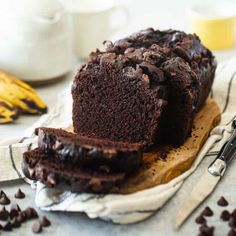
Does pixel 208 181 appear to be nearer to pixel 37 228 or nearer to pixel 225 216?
pixel 225 216

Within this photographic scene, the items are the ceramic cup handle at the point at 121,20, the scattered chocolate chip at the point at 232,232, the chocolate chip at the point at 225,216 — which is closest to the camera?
the scattered chocolate chip at the point at 232,232

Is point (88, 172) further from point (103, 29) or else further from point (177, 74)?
point (103, 29)

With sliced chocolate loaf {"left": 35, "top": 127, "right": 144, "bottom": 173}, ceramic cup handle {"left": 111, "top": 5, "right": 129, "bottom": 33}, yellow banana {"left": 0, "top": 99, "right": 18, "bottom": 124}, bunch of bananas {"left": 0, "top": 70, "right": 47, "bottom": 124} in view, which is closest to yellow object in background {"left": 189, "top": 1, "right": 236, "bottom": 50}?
ceramic cup handle {"left": 111, "top": 5, "right": 129, "bottom": 33}

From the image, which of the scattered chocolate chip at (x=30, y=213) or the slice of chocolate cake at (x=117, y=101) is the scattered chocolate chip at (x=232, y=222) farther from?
the scattered chocolate chip at (x=30, y=213)

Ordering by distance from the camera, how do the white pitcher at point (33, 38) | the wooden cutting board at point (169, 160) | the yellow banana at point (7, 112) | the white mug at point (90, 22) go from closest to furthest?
1. the wooden cutting board at point (169, 160)
2. the yellow banana at point (7, 112)
3. the white pitcher at point (33, 38)
4. the white mug at point (90, 22)

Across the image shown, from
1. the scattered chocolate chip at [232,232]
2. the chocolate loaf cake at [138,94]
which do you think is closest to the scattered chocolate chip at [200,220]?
the scattered chocolate chip at [232,232]

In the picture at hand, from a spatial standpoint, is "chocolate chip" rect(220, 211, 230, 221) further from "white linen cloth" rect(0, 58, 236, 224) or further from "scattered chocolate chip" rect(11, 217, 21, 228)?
"scattered chocolate chip" rect(11, 217, 21, 228)
